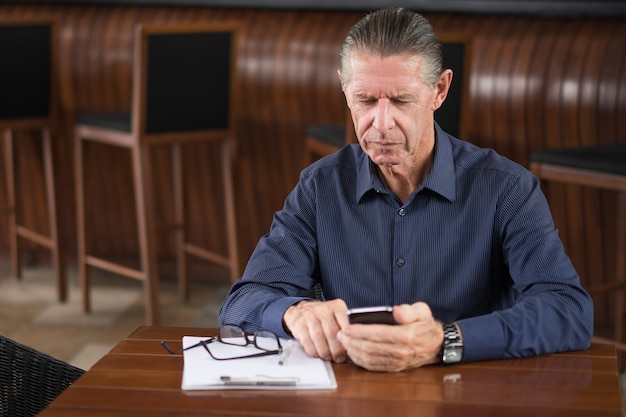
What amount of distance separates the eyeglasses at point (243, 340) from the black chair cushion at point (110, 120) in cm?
216

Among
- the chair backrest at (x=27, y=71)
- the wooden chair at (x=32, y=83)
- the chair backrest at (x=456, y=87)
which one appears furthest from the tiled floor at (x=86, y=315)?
the chair backrest at (x=456, y=87)

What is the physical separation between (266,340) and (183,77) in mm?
2097

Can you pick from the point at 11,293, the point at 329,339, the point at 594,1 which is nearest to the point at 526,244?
the point at 329,339

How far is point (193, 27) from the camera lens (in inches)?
145

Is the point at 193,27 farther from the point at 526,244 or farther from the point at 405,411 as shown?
the point at 405,411

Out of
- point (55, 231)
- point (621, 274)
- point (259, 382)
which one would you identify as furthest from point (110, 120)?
point (259, 382)

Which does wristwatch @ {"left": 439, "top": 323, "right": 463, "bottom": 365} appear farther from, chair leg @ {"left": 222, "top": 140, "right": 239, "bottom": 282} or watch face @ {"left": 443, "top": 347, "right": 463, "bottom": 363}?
chair leg @ {"left": 222, "top": 140, "right": 239, "bottom": 282}

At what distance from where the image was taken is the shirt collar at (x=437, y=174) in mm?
2008

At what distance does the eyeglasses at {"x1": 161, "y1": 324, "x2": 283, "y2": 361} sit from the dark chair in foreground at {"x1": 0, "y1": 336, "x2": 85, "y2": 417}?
0.28 meters

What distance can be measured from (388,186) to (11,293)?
115 inches

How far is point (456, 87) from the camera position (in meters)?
3.28

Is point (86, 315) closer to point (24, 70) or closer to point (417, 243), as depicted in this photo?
point (24, 70)

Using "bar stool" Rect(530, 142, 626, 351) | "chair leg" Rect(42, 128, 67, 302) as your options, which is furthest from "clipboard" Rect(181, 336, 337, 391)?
"chair leg" Rect(42, 128, 67, 302)

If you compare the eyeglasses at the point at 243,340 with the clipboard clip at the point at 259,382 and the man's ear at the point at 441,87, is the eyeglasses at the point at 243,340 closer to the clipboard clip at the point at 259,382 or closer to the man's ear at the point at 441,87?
the clipboard clip at the point at 259,382
